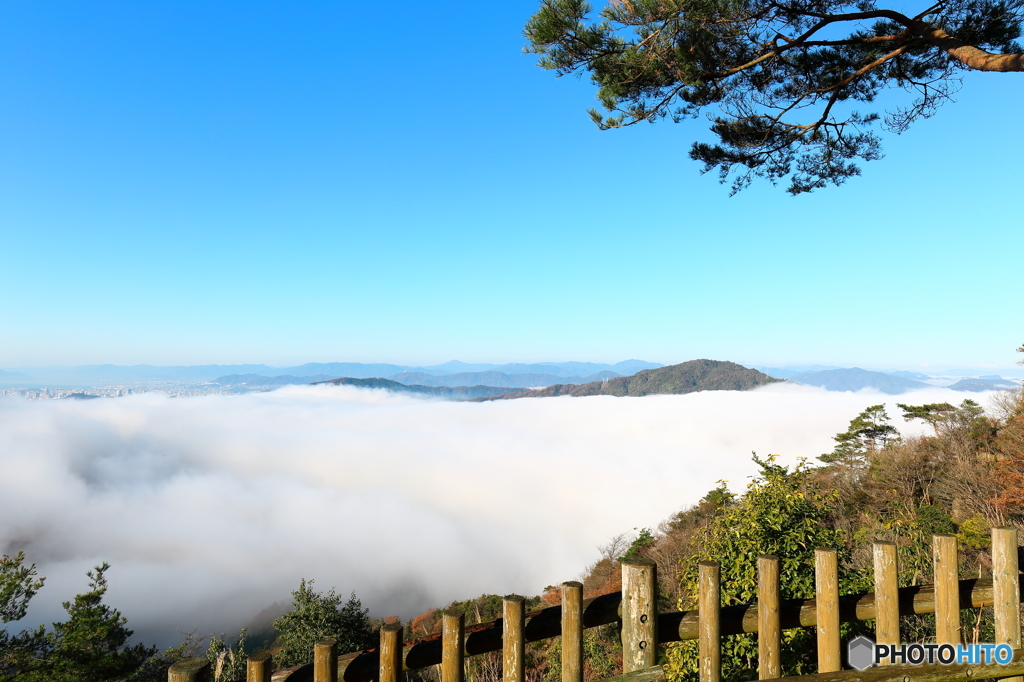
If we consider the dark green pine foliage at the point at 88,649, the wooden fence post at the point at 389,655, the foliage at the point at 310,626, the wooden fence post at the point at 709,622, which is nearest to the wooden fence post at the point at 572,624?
the wooden fence post at the point at 709,622

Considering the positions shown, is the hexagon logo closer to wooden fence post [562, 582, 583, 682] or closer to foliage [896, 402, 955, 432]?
wooden fence post [562, 582, 583, 682]

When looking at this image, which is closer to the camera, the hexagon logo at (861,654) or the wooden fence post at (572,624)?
the wooden fence post at (572,624)

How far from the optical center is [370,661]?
76.6 inches

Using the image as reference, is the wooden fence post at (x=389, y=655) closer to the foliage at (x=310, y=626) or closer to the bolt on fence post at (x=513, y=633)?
the bolt on fence post at (x=513, y=633)

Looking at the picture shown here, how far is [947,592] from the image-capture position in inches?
96.5

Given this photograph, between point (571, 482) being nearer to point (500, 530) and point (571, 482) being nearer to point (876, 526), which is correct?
point (500, 530)

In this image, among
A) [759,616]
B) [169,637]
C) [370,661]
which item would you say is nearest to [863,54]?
[759,616]

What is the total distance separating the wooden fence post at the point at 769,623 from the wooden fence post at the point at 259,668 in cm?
196

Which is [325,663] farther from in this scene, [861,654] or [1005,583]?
[1005,583]

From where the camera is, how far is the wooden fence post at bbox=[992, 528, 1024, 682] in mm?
2527

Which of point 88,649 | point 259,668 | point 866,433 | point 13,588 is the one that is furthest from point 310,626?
point 866,433

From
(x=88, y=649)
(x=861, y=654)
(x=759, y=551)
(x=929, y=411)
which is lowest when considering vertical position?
(x=88, y=649)

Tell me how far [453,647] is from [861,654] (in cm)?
197

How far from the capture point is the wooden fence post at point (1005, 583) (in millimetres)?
2527
